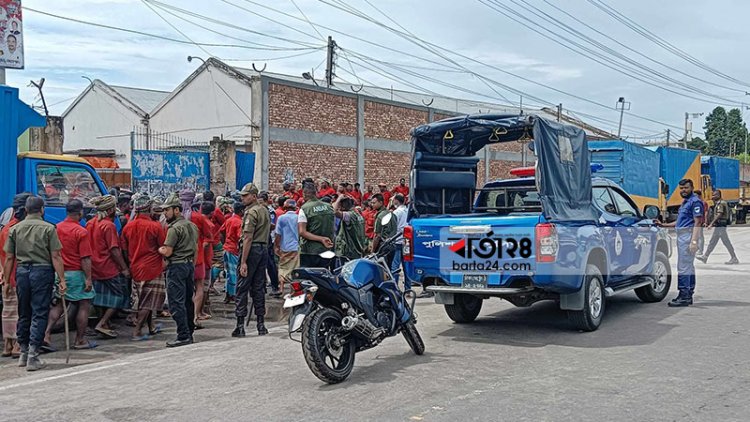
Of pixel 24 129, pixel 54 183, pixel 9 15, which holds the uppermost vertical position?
pixel 9 15

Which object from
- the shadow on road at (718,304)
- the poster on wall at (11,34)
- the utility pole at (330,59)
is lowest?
the shadow on road at (718,304)

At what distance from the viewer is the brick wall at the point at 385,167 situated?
26.1m

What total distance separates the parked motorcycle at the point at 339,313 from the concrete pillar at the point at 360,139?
18143 millimetres

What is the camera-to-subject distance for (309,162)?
23.1 m

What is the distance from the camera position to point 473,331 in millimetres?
9086

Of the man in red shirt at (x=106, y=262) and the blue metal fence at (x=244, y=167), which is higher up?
the blue metal fence at (x=244, y=167)

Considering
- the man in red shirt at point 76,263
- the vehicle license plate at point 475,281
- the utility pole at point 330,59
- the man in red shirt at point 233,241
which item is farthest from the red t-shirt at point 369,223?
the utility pole at point 330,59

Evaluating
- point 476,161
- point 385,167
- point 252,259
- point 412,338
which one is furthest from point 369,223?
point 385,167

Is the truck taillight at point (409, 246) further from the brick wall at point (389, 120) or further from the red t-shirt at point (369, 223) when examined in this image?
the brick wall at point (389, 120)

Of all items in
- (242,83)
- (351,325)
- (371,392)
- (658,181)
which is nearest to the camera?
(371,392)

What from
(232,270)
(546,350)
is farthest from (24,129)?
(546,350)

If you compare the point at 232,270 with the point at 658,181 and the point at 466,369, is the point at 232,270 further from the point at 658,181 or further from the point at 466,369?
the point at 658,181

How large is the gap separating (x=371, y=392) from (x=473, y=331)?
3069 millimetres

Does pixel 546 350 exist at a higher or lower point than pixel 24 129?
lower
